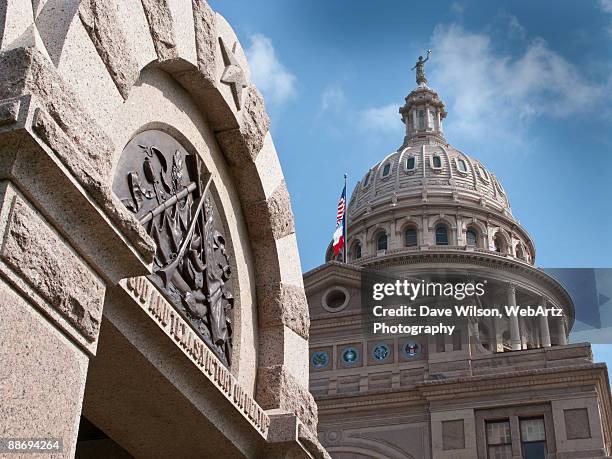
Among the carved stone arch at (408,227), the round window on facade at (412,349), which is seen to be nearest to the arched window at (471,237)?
the carved stone arch at (408,227)

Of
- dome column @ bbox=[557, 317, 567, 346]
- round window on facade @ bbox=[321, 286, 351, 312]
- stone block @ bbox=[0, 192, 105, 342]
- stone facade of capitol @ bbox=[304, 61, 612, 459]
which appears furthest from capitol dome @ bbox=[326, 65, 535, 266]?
stone block @ bbox=[0, 192, 105, 342]

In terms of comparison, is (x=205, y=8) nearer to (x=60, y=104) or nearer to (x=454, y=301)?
(x=60, y=104)

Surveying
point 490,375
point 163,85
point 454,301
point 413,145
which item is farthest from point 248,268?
point 413,145

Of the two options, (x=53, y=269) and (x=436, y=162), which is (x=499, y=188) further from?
(x=53, y=269)

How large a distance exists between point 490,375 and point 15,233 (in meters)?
33.2

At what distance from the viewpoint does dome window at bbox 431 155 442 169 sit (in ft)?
230

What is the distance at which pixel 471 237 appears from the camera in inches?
2511

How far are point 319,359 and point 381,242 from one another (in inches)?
983

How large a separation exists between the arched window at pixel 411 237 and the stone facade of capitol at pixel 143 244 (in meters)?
55.3

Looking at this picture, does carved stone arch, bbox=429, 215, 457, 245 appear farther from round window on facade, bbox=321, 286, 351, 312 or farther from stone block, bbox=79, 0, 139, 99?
stone block, bbox=79, 0, 139, 99

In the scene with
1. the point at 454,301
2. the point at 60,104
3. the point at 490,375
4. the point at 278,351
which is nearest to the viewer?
the point at 60,104

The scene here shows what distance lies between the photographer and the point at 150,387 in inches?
210

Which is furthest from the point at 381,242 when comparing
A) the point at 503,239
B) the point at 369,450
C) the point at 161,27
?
the point at 161,27

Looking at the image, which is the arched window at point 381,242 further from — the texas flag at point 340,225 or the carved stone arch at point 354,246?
the texas flag at point 340,225
